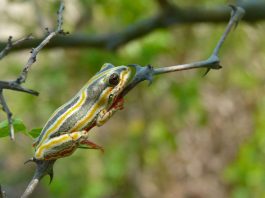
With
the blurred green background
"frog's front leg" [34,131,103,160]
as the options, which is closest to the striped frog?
"frog's front leg" [34,131,103,160]

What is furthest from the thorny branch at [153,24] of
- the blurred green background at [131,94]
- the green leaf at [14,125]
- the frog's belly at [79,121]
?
the frog's belly at [79,121]

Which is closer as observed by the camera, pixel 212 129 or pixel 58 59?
pixel 58 59

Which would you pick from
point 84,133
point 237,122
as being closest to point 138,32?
point 84,133

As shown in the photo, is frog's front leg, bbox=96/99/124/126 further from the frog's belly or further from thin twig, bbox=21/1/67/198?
thin twig, bbox=21/1/67/198

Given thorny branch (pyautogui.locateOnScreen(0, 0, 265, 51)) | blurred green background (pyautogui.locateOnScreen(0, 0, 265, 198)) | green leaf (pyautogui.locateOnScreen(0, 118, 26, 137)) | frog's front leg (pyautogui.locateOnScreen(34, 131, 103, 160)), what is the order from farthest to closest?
blurred green background (pyautogui.locateOnScreen(0, 0, 265, 198))
thorny branch (pyautogui.locateOnScreen(0, 0, 265, 51))
green leaf (pyautogui.locateOnScreen(0, 118, 26, 137))
frog's front leg (pyautogui.locateOnScreen(34, 131, 103, 160))

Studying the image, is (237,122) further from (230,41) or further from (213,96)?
(230,41)

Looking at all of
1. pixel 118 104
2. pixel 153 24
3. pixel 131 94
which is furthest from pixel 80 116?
pixel 131 94
